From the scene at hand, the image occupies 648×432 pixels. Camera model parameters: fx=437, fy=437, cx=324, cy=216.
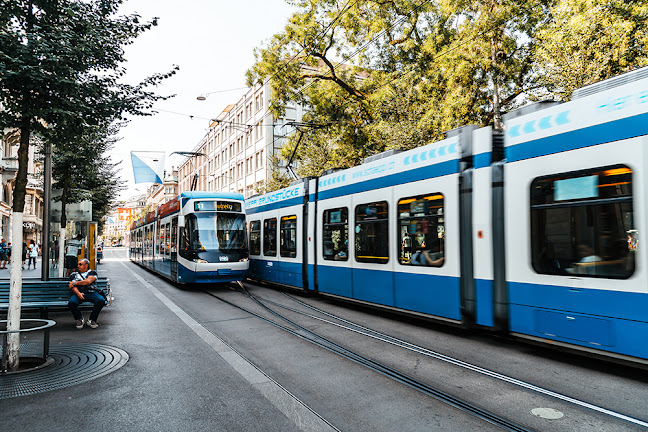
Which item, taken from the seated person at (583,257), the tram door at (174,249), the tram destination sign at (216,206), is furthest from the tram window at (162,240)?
the seated person at (583,257)

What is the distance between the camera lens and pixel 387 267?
324 inches

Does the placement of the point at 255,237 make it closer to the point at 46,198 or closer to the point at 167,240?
the point at 167,240

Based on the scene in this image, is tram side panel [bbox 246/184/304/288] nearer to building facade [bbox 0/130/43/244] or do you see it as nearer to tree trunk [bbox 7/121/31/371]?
tree trunk [bbox 7/121/31/371]

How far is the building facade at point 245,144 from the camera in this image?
43688 mm

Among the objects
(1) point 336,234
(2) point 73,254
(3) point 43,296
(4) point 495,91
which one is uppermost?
(4) point 495,91

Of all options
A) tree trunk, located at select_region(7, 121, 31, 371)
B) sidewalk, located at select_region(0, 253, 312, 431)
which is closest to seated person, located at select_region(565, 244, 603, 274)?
sidewalk, located at select_region(0, 253, 312, 431)

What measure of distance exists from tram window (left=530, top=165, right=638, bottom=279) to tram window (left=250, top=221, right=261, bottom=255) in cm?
1020

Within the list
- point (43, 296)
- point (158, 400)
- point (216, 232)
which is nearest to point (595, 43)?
point (216, 232)

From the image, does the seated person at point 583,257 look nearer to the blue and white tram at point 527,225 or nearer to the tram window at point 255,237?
the blue and white tram at point 527,225

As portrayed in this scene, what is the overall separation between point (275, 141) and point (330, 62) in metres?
24.0

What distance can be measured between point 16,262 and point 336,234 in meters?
6.09

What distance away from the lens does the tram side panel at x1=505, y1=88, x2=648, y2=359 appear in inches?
186

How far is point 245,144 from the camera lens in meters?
49.5

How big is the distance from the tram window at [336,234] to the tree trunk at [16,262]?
5893mm
